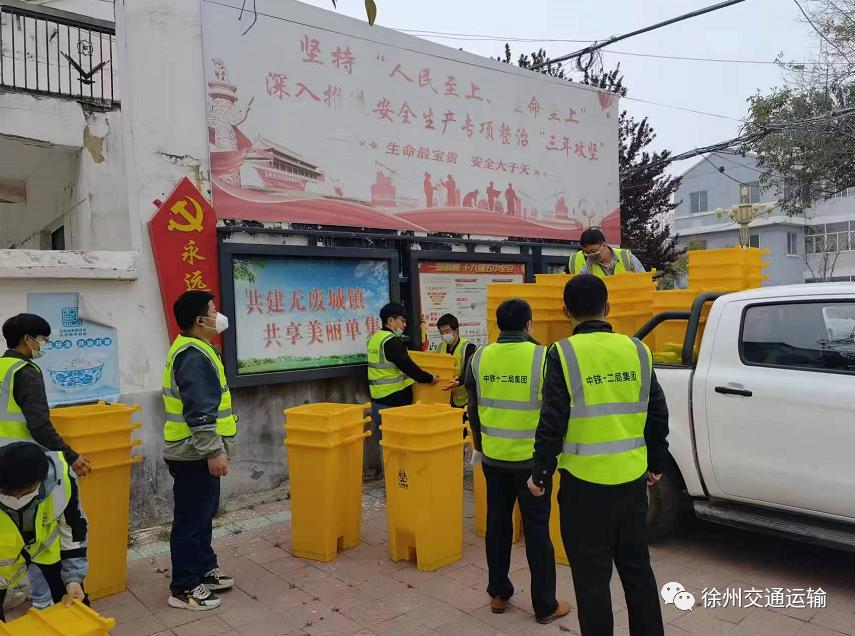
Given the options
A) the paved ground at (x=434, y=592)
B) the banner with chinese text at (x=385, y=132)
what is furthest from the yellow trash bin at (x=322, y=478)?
the banner with chinese text at (x=385, y=132)

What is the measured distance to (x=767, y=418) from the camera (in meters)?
3.89

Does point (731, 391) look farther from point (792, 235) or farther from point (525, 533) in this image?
point (792, 235)

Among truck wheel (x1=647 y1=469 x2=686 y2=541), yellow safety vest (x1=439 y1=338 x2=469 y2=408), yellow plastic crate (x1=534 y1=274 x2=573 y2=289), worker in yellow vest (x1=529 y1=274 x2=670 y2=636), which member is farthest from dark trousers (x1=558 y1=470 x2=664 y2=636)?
yellow safety vest (x1=439 y1=338 x2=469 y2=408)

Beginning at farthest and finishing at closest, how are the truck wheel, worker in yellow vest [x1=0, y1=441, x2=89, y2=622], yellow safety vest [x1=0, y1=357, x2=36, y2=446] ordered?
the truck wheel < yellow safety vest [x1=0, y1=357, x2=36, y2=446] < worker in yellow vest [x1=0, y1=441, x2=89, y2=622]

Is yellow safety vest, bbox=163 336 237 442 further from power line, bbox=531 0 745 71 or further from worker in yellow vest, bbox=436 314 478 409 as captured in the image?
power line, bbox=531 0 745 71

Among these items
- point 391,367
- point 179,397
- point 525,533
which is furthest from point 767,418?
point 179,397

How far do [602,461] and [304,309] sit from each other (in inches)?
156

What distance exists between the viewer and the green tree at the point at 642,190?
14.7 meters

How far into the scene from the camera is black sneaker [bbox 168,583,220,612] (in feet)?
12.7

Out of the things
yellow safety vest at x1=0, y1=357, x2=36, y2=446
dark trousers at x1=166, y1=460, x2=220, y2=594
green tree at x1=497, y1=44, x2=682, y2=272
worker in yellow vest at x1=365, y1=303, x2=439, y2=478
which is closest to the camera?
yellow safety vest at x1=0, y1=357, x2=36, y2=446

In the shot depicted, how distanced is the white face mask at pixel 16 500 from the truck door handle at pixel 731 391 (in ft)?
12.2

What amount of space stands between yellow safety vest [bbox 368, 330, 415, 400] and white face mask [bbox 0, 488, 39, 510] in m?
3.55

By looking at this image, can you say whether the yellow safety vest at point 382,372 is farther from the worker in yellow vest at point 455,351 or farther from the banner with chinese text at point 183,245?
the banner with chinese text at point 183,245

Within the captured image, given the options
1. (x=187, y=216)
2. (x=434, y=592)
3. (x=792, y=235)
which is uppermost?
(x=792, y=235)
